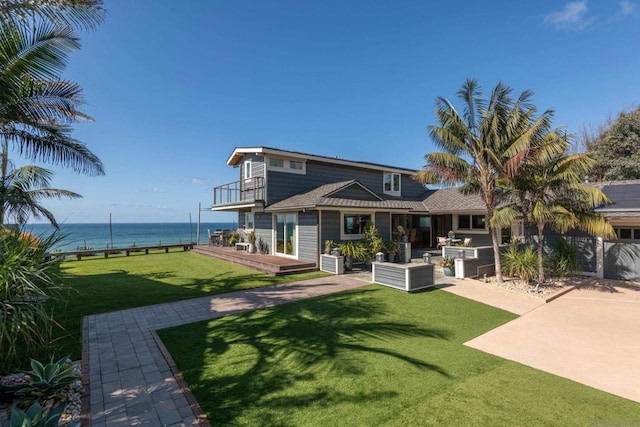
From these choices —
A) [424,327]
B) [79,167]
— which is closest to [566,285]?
[424,327]

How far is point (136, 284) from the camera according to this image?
1067 centimetres

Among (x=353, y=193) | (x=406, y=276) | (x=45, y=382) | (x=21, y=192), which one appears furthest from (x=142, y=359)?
(x=353, y=193)

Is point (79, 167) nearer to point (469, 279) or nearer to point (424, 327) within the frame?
point (424, 327)

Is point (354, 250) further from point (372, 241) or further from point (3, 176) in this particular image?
point (3, 176)

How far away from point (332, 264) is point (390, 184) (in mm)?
10940

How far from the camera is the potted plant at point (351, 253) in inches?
515

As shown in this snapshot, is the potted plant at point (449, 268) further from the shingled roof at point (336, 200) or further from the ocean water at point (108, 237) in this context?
the ocean water at point (108, 237)

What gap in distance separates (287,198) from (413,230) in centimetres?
1024

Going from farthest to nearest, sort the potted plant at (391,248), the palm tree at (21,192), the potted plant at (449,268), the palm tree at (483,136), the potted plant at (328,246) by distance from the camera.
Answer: the potted plant at (391,248), the potted plant at (328,246), the potted plant at (449,268), the palm tree at (483,136), the palm tree at (21,192)

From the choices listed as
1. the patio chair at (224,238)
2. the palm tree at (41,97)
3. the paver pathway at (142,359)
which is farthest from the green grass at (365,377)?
the patio chair at (224,238)

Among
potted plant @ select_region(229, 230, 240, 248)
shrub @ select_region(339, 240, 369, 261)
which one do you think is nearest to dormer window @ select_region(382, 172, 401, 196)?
shrub @ select_region(339, 240, 369, 261)

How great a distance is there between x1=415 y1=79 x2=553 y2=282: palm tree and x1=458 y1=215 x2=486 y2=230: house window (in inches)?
248

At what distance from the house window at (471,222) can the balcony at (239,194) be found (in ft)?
42.2

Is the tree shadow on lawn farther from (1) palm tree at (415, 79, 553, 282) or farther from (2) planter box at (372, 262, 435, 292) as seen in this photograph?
(1) palm tree at (415, 79, 553, 282)
